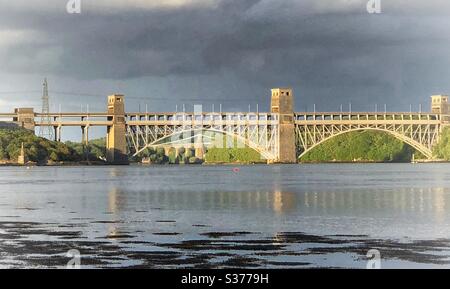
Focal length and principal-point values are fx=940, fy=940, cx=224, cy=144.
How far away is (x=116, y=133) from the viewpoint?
7392 inches

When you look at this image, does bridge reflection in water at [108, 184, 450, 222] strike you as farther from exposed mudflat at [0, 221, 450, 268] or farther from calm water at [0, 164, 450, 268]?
exposed mudflat at [0, 221, 450, 268]

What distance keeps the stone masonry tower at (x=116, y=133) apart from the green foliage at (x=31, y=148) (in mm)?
8845

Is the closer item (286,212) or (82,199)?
(286,212)

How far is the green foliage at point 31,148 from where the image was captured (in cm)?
17088

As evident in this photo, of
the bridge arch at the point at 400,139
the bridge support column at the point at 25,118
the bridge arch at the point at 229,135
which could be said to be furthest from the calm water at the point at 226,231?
the bridge support column at the point at 25,118

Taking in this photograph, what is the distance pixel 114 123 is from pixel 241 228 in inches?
6152

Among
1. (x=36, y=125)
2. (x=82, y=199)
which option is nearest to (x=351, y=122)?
(x=36, y=125)

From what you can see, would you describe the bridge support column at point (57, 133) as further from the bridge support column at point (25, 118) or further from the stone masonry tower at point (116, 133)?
the stone masonry tower at point (116, 133)

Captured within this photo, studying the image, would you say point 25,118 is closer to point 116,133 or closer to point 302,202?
point 116,133

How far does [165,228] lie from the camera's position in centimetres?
3631

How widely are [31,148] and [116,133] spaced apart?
19882mm
